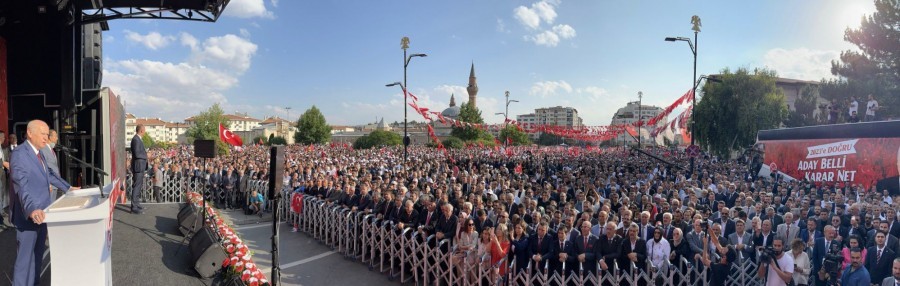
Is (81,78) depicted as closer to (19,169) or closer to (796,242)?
(19,169)

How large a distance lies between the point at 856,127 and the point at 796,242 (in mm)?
12960

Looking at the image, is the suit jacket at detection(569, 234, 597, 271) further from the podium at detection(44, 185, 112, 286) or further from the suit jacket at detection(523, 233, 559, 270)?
the podium at detection(44, 185, 112, 286)

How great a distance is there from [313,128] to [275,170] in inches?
2599

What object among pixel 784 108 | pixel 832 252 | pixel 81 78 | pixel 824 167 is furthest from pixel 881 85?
pixel 81 78

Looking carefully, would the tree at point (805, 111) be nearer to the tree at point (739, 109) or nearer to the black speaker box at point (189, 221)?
the tree at point (739, 109)

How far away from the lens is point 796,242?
6.38m

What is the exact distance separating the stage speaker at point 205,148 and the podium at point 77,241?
16.9ft

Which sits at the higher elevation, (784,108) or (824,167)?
(784,108)

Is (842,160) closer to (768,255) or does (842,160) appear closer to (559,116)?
(768,255)

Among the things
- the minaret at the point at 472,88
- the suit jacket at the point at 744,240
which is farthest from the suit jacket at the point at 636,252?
the minaret at the point at 472,88

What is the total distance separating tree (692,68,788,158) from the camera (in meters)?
32.7

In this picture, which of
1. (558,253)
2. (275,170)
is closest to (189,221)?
(275,170)

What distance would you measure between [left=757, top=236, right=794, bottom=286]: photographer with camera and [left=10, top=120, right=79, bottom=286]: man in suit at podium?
8.12m

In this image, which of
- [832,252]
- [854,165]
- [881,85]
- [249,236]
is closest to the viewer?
[832,252]
